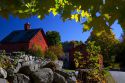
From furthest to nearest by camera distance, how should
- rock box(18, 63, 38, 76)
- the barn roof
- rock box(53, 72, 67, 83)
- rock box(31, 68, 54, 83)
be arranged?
the barn roof → rock box(53, 72, 67, 83) → rock box(18, 63, 38, 76) → rock box(31, 68, 54, 83)

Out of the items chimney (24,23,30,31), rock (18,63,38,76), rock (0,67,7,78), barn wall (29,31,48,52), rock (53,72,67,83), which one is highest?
chimney (24,23,30,31)

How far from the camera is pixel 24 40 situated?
4756cm

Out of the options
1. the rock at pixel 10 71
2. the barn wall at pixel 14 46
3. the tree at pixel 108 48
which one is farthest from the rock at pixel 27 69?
the tree at pixel 108 48

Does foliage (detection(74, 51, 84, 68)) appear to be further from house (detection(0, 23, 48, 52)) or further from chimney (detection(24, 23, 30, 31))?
chimney (detection(24, 23, 30, 31))

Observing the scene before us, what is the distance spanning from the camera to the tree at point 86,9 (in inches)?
160

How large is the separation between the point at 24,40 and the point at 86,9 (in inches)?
1720

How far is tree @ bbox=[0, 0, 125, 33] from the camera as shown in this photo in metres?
4.06

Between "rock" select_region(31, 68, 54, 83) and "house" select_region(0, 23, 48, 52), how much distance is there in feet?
97.9

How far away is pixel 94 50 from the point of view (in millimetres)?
20266

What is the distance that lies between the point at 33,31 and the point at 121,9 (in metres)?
47.0

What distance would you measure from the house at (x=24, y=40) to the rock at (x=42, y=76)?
2984 centimetres

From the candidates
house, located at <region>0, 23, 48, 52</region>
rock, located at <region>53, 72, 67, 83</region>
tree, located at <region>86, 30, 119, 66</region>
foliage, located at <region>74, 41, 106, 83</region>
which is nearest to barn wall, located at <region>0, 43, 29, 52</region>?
house, located at <region>0, 23, 48, 52</region>

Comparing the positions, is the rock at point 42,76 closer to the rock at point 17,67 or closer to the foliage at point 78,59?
the rock at point 17,67

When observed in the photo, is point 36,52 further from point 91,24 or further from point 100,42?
point 91,24
